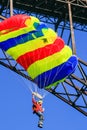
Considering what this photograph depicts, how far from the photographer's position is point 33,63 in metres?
29.1

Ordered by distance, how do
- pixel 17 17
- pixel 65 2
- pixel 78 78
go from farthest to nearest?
pixel 65 2
pixel 78 78
pixel 17 17

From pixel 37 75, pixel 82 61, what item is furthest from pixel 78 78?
pixel 37 75

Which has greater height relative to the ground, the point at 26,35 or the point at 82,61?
the point at 26,35

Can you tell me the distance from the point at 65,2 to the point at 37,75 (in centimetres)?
639

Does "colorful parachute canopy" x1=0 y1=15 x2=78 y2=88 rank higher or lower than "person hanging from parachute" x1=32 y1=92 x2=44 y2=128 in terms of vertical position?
higher

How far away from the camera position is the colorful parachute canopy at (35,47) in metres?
29.0

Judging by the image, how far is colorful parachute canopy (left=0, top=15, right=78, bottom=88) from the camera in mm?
28953

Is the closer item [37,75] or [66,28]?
[37,75]

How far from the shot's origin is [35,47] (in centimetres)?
2906

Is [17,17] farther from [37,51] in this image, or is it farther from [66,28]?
[66,28]

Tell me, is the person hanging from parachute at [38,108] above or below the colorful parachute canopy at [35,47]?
below

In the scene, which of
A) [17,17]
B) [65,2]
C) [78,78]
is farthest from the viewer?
[65,2]

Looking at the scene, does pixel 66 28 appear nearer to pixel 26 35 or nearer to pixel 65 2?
pixel 65 2

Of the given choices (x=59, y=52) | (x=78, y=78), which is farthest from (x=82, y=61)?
(x=59, y=52)
